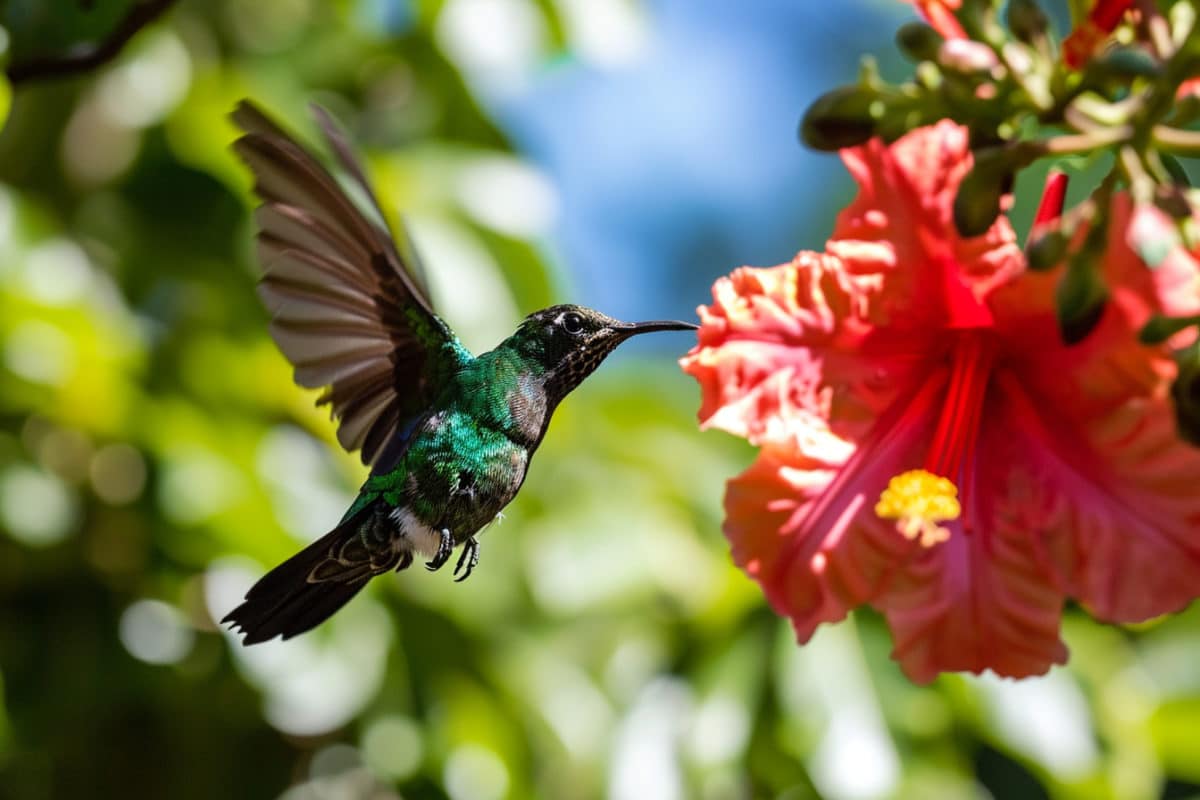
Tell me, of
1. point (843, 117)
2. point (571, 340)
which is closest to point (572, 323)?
point (571, 340)

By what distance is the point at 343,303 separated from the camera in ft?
5.62

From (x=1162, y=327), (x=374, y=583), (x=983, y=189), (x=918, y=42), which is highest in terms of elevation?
(x=918, y=42)

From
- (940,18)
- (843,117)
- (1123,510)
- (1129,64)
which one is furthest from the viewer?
(1123,510)

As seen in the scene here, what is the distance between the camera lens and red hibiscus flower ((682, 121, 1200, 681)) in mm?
1479

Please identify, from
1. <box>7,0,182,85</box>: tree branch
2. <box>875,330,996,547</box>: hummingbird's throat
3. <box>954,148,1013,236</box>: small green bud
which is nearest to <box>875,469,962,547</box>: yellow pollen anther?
<box>875,330,996,547</box>: hummingbird's throat

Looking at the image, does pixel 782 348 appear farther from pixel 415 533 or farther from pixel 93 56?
pixel 93 56

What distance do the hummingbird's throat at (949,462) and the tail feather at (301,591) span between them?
55cm

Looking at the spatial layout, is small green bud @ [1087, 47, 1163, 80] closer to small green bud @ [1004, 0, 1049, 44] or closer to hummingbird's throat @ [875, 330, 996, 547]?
small green bud @ [1004, 0, 1049, 44]

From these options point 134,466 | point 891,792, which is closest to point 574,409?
point 134,466

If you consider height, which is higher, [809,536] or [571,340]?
[571,340]

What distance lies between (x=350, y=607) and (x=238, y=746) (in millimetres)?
566

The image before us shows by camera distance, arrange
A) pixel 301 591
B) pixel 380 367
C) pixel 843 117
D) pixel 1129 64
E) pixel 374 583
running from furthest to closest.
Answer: pixel 374 583 < pixel 380 367 < pixel 301 591 < pixel 843 117 < pixel 1129 64

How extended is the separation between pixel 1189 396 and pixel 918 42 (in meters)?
0.34

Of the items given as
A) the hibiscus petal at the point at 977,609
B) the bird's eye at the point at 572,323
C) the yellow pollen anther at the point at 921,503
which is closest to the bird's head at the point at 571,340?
the bird's eye at the point at 572,323
